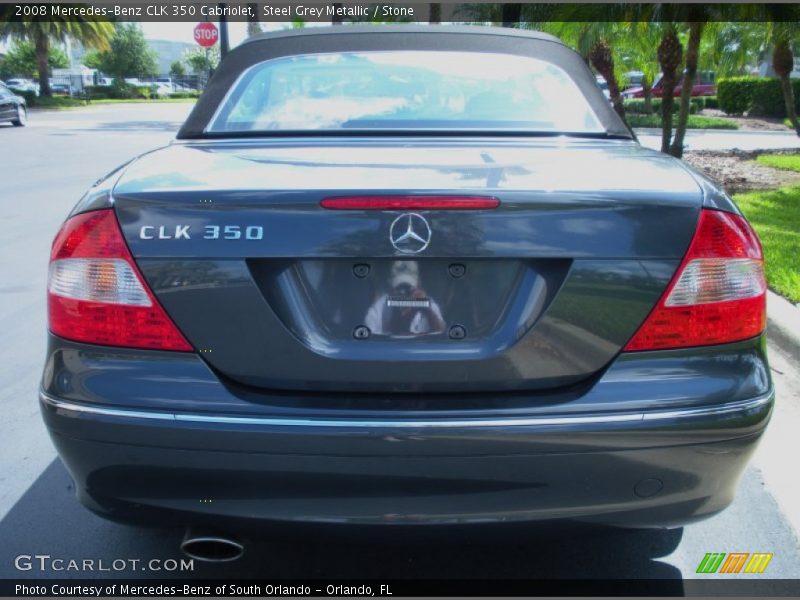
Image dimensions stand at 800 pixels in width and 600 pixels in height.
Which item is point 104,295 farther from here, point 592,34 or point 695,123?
point 695,123

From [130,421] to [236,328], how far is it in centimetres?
35

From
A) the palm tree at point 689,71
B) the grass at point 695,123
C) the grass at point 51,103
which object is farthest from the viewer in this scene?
the grass at point 51,103

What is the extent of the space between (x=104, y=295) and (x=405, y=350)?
805 mm

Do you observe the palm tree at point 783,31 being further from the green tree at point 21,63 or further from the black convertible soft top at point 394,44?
the green tree at point 21,63

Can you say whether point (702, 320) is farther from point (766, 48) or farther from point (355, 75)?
point (766, 48)

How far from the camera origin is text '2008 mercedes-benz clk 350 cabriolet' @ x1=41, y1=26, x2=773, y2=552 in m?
2.07

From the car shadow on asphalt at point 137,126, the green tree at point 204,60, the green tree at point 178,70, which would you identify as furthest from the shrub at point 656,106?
the green tree at point 178,70

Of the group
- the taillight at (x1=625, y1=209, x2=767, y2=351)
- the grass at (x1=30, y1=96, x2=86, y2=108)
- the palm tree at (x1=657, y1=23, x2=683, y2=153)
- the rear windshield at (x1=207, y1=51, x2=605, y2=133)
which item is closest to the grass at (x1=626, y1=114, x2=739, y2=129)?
the palm tree at (x1=657, y1=23, x2=683, y2=153)

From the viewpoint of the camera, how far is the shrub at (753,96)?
3538 centimetres

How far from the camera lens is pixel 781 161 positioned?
1594 cm

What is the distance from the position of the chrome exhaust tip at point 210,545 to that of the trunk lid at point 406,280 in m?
0.44

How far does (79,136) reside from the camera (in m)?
23.0

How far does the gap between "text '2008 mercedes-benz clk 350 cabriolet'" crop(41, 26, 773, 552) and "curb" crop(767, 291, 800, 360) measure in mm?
2909

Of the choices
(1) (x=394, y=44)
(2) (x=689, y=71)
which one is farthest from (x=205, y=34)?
(1) (x=394, y=44)
